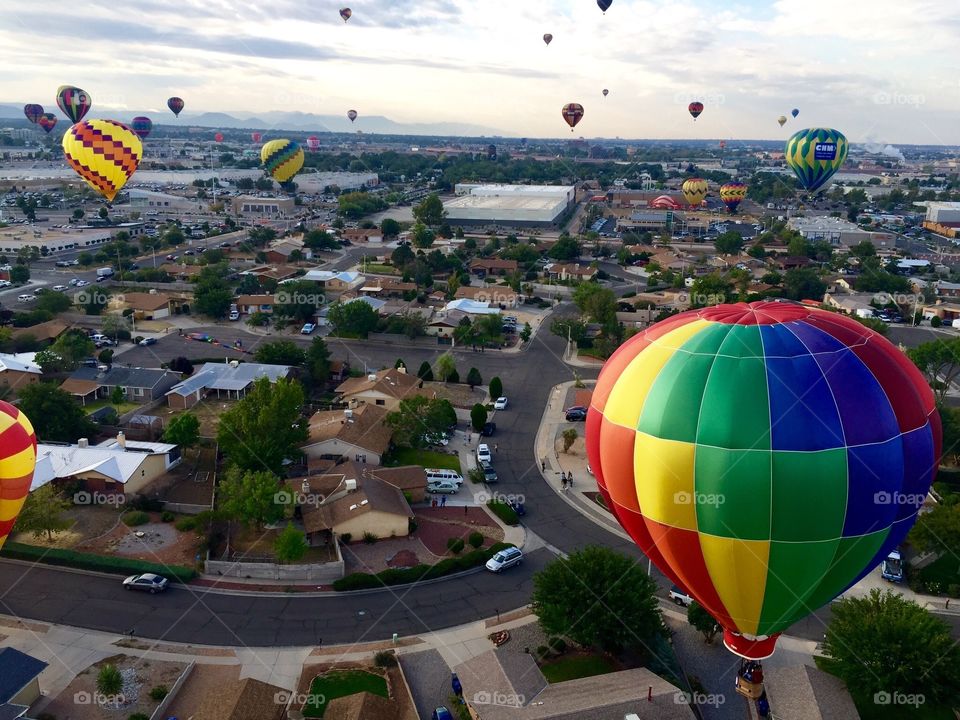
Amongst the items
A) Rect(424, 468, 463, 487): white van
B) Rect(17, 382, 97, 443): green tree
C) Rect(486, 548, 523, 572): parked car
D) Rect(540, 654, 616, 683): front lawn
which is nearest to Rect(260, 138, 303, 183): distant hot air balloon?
Rect(17, 382, 97, 443): green tree

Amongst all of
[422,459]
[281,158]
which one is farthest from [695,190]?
[422,459]

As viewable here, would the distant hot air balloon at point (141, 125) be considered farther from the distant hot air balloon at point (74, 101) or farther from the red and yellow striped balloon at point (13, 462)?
the red and yellow striped balloon at point (13, 462)

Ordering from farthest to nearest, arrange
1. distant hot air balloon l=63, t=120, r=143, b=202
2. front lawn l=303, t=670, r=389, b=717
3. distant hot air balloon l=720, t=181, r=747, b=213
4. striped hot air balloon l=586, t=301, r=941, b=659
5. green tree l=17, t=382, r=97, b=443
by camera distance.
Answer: distant hot air balloon l=720, t=181, r=747, b=213 < distant hot air balloon l=63, t=120, r=143, b=202 < green tree l=17, t=382, r=97, b=443 < front lawn l=303, t=670, r=389, b=717 < striped hot air balloon l=586, t=301, r=941, b=659

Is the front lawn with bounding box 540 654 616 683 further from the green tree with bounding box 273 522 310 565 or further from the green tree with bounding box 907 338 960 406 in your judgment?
the green tree with bounding box 907 338 960 406

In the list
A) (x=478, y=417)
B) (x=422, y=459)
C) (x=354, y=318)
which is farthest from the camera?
(x=354, y=318)

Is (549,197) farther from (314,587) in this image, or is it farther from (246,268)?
(314,587)

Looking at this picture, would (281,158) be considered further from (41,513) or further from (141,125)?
(41,513)

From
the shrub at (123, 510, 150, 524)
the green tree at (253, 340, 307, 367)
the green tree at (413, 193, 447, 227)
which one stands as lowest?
the shrub at (123, 510, 150, 524)

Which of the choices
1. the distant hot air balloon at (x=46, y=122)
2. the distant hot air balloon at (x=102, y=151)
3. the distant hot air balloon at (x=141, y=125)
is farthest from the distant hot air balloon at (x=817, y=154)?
the distant hot air balloon at (x=46, y=122)
